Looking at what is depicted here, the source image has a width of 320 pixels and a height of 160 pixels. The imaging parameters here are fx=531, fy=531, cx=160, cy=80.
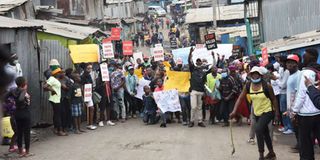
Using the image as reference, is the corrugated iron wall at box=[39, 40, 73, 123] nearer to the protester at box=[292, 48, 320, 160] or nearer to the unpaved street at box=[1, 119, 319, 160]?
the unpaved street at box=[1, 119, 319, 160]

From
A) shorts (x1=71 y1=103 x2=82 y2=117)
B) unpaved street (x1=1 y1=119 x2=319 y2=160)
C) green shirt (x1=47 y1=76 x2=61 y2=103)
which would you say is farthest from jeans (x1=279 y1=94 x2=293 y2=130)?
green shirt (x1=47 y1=76 x2=61 y2=103)

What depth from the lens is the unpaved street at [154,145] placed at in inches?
399

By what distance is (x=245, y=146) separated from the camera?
36.2 ft

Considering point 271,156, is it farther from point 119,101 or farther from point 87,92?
point 119,101

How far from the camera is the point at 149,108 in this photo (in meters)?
15.2

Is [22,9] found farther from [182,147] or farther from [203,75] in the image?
[182,147]

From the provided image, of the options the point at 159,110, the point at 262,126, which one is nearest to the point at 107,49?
the point at 159,110

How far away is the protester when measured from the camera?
772 cm

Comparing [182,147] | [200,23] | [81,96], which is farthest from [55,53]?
[200,23]

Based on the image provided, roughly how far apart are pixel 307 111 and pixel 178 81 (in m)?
7.65

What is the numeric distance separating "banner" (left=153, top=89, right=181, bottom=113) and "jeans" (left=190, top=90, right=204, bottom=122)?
0.64 m

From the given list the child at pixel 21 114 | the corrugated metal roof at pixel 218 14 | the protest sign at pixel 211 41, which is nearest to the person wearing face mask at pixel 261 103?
the child at pixel 21 114

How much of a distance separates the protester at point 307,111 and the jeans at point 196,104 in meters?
6.52

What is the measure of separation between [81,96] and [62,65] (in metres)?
2.11
